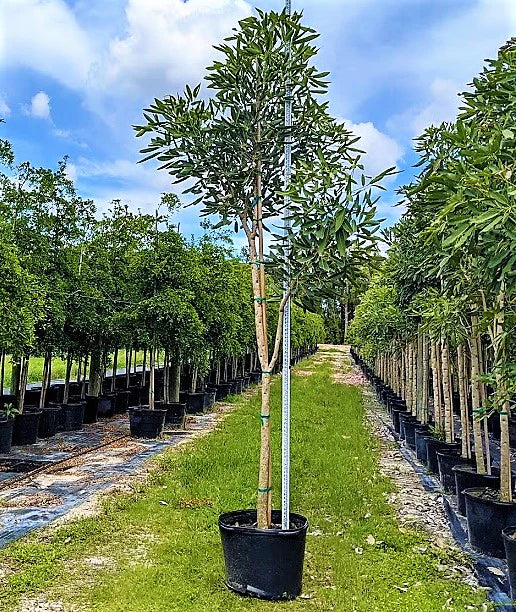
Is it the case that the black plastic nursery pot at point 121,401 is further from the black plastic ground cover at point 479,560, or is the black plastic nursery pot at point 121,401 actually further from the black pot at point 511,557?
the black pot at point 511,557

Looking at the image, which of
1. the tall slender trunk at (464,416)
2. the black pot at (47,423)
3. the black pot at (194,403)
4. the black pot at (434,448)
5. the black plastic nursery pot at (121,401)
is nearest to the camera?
the tall slender trunk at (464,416)

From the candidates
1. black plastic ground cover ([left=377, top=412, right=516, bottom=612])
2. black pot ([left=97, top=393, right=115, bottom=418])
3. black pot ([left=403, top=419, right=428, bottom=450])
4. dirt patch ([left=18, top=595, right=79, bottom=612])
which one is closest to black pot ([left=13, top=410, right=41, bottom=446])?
black pot ([left=97, top=393, right=115, bottom=418])

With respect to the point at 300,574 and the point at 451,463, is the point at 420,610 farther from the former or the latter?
the point at 451,463

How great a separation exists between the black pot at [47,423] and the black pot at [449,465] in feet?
19.1

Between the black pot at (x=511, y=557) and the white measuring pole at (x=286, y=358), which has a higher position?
the white measuring pole at (x=286, y=358)

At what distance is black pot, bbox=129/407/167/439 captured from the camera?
9.81 m

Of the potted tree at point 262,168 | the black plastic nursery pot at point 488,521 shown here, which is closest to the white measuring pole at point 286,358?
the potted tree at point 262,168

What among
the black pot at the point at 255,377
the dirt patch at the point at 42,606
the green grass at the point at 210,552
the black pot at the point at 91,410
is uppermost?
the black pot at the point at 255,377

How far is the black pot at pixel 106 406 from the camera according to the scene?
1207 cm

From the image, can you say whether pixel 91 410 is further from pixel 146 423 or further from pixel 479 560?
pixel 479 560

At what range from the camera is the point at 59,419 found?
403 inches

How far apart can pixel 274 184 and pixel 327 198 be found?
2.90 feet

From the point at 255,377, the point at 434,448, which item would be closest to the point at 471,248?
the point at 434,448

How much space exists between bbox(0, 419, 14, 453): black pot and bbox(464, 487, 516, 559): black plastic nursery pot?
5695 mm
